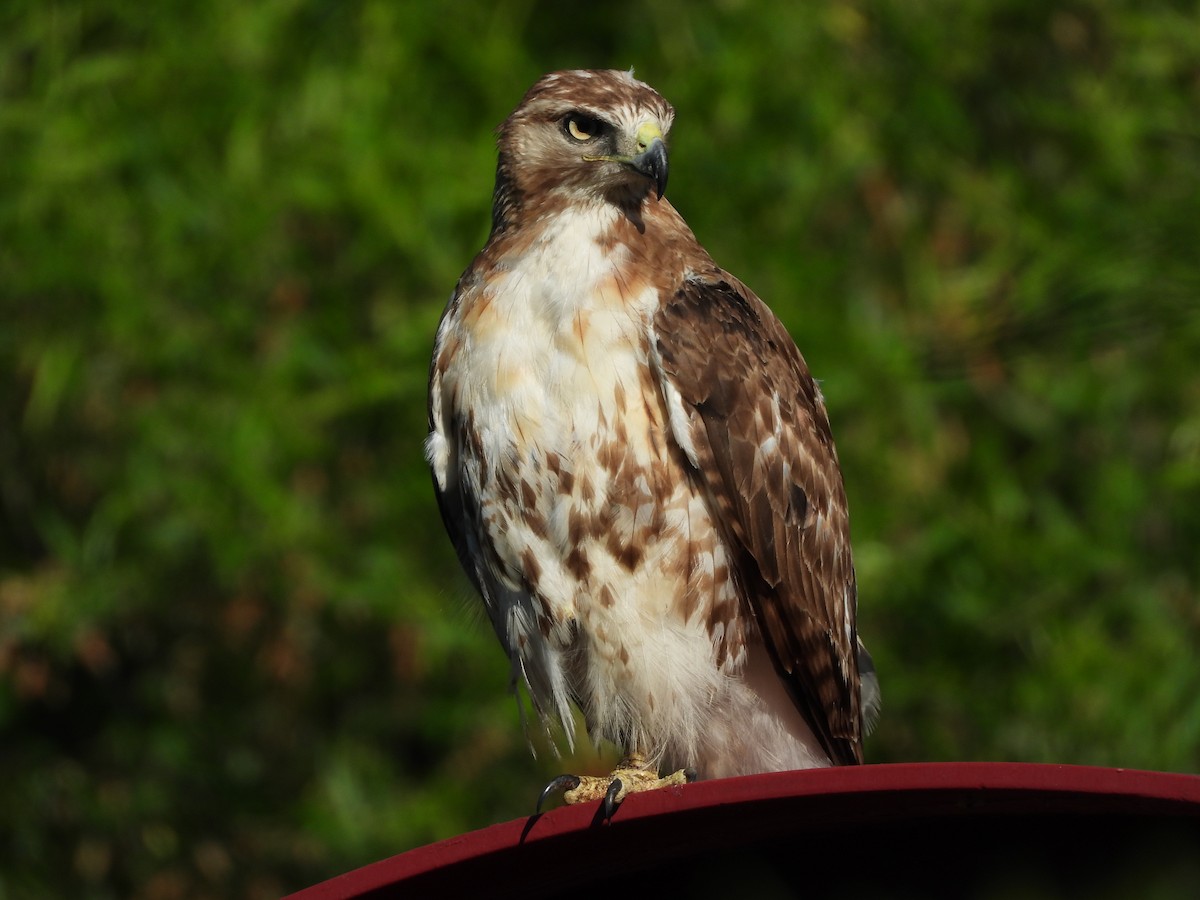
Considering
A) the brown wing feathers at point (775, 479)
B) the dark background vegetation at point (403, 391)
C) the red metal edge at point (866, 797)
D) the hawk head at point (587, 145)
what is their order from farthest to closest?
1. the dark background vegetation at point (403, 391)
2. the hawk head at point (587, 145)
3. the brown wing feathers at point (775, 479)
4. the red metal edge at point (866, 797)

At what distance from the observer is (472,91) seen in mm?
6152

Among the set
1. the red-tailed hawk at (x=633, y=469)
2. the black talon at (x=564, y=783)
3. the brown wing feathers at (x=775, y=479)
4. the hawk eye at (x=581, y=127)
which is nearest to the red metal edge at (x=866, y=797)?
the black talon at (x=564, y=783)

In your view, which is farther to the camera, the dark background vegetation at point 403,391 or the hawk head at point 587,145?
the dark background vegetation at point 403,391

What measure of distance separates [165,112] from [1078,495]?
354 centimetres

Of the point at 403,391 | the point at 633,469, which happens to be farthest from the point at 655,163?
the point at 403,391

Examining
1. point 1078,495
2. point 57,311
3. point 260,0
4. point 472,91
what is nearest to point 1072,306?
point 1078,495

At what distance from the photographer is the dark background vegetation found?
558 cm

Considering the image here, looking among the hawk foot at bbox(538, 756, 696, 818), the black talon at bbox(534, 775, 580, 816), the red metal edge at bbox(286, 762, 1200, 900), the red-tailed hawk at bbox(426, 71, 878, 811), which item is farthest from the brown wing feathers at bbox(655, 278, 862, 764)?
the red metal edge at bbox(286, 762, 1200, 900)

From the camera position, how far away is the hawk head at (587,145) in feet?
11.5

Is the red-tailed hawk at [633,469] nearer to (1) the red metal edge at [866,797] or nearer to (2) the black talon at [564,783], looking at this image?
(2) the black talon at [564,783]

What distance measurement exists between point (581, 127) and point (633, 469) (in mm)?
829

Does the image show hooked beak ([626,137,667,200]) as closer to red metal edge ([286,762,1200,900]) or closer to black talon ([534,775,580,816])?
black talon ([534,775,580,816])

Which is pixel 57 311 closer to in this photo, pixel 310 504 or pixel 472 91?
pixel 310 504

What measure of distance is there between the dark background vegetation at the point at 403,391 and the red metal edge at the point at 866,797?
3.08 meters
